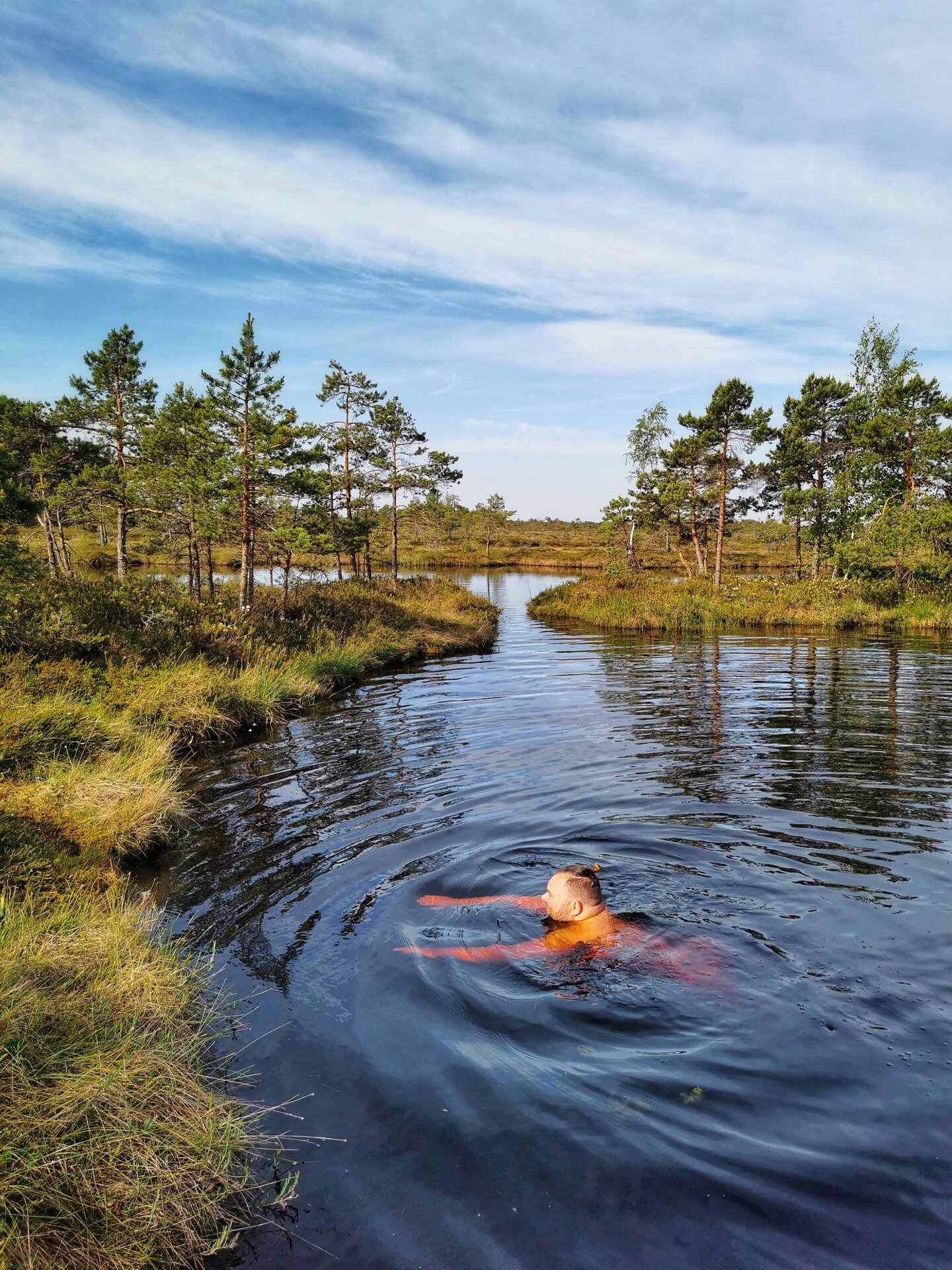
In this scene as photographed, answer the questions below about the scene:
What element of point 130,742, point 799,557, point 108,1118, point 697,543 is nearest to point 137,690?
point 130,742

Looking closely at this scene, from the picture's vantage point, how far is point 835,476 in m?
39.1

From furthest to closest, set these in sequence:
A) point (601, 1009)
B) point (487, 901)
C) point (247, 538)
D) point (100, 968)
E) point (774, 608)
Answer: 1. point (774, 608)
2. point (247, 538)
3. point (487, 901)
4. point (601, 1009)
5. point (100, 968)

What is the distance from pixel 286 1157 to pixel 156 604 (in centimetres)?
1374

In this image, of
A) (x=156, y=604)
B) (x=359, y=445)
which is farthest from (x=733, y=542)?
(x=156, y=604)

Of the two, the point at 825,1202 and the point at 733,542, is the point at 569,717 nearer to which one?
the point at 825,1202

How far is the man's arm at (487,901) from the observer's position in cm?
605

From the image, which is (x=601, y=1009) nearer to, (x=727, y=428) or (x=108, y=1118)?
(x=108, y=1118)

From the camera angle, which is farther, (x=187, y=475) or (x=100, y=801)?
(x=187, y=475)

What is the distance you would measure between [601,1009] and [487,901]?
1.77 meters

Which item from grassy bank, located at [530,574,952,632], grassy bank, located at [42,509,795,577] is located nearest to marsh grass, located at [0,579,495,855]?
grassy bank, located at [530,574,952,632]

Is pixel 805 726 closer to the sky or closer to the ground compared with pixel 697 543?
closer to the ground

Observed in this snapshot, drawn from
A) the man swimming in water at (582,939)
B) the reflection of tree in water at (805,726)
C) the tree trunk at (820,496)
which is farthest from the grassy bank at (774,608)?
the man swimming in water at (582,939)

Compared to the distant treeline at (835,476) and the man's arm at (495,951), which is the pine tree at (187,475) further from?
the distant treeline at (835,476)

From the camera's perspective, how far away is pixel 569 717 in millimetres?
14180
